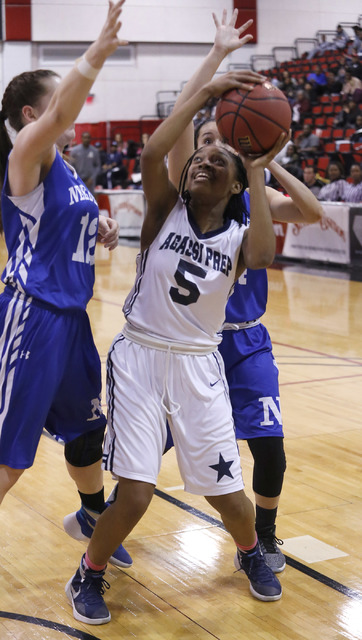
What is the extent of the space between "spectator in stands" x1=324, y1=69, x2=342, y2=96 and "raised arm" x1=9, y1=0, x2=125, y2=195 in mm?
19183

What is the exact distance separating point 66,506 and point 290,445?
5.03ft

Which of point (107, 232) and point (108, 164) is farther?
point (108, 164)

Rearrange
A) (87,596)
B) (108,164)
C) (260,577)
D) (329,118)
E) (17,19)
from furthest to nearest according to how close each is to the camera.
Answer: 1. (17,19)
2. (108,164)
3. (329,118)
4. (260,577)
5. (87,596)

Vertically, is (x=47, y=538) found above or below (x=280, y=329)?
above

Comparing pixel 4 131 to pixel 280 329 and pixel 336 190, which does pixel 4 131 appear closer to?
pixel 280 329

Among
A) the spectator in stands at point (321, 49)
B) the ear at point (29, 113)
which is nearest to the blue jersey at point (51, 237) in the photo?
the ear at point (29, 113)

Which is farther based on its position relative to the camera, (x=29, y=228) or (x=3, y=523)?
(x=3, y=523)

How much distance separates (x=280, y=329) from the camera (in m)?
8.50

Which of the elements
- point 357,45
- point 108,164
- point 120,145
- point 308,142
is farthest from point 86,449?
point 357,45

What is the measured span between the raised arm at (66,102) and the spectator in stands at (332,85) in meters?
19.2

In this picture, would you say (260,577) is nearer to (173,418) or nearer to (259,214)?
(173,418)

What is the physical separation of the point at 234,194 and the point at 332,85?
1884 centimetres

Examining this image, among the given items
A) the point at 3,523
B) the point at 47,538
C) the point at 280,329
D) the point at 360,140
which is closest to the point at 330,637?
the point at 47,538

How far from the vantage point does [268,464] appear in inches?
135
